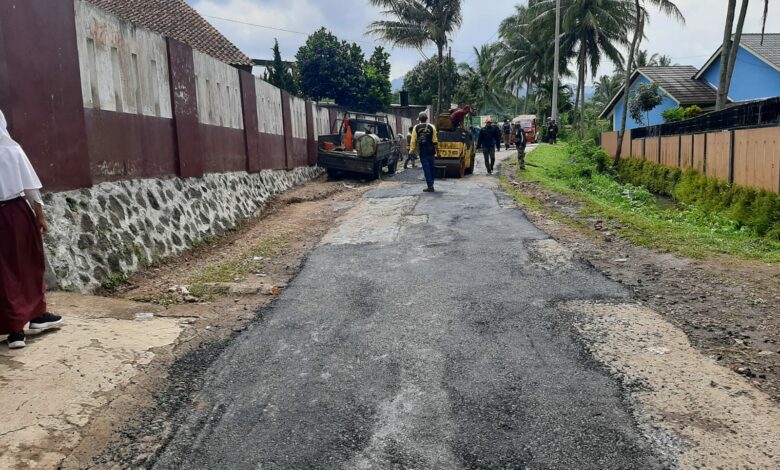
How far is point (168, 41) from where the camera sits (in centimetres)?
924

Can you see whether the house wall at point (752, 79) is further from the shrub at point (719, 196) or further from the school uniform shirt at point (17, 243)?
the school uniform shirt at point (17, 243)

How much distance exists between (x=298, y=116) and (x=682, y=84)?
26013 millimetres

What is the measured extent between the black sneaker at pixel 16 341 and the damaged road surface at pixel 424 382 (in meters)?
1.31

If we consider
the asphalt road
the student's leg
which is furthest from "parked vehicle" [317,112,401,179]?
the asphalt road

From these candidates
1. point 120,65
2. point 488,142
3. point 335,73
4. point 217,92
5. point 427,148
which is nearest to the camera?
point 120,65

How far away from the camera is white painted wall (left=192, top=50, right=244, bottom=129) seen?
34.1ft

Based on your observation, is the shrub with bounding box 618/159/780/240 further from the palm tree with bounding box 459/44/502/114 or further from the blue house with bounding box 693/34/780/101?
the palm tree with bounding box 459/44/502/114

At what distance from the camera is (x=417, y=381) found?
3.97 m

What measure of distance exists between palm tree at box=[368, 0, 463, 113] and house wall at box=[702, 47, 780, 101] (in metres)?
14.5

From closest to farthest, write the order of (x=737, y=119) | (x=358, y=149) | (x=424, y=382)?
(x=424, y=382)
(x=737, y=119)
(x=358, y=149)

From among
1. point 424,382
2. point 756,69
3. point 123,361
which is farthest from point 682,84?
point 123,361

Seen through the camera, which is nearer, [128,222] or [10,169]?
[10,169]

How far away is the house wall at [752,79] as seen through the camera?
27188mm

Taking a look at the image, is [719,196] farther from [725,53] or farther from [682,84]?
[682,84]
